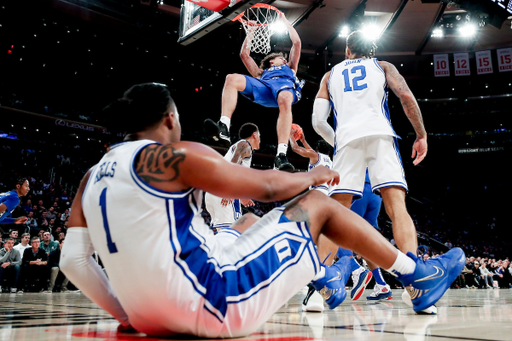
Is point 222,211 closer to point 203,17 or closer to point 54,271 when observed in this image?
point 203,17

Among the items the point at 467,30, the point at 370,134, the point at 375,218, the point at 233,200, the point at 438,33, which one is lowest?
the point at 375,218

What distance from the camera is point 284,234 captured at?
147 centimetres

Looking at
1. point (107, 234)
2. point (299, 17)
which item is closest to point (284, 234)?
point (107, 234)

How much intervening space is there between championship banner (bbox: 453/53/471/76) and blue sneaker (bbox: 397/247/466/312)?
19135 mm

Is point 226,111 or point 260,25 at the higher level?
point 260,25

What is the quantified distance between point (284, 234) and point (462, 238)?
2172 cm

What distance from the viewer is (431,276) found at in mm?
1928

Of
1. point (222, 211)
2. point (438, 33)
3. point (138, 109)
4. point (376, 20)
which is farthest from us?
point (438, 33)

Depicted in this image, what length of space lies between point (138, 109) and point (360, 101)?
6.25 ft

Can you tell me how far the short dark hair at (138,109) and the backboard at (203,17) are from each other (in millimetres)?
3774

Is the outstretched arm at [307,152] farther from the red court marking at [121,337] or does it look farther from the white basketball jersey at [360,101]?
the red court marking at [121,337]

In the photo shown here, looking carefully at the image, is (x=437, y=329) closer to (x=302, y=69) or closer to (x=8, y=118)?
(x=8, y=118)

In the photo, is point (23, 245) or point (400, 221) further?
point (23, 245)

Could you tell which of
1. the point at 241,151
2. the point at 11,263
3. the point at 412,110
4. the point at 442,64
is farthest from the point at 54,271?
the point at 442,64
